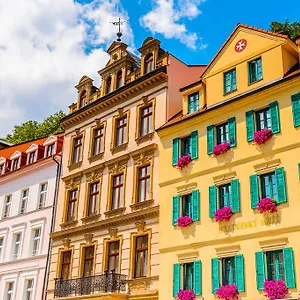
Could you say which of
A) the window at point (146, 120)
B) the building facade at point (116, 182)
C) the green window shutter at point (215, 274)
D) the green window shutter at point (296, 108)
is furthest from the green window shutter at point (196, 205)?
the window at point (146, 120)

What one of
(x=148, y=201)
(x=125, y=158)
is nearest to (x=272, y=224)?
(x=148, y=201)

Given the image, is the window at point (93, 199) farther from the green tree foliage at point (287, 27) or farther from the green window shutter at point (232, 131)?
the green tree foliage at point (287, 27)

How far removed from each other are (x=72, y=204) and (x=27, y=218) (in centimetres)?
476

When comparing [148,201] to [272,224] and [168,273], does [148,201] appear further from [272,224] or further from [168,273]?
[272,224]

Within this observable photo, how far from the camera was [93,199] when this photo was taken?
29516mm

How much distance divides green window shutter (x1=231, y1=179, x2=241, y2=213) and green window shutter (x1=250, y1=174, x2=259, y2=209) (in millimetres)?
684

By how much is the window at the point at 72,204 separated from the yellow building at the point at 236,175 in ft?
25.0

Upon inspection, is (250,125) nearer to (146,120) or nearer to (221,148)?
(221,148)

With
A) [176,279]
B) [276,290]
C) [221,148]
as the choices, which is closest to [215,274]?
[176,279]

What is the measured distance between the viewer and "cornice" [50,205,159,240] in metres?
25.3

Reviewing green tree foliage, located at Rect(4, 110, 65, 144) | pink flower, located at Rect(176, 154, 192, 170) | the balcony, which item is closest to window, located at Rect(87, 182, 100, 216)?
the balcony

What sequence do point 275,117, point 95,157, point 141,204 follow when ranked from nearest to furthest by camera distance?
point 275,117 → point 141,204 → point 95,157

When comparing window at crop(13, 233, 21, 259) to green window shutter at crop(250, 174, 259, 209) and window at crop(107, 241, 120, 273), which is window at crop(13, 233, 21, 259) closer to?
window at crop(107, 241, 120, 273)

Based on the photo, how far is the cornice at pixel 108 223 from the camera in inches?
995
